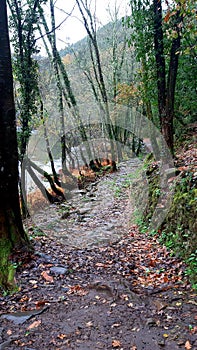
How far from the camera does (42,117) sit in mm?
11203

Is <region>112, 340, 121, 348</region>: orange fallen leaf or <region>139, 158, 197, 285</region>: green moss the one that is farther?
<region>139, 158, 197, 285</region>: green moss

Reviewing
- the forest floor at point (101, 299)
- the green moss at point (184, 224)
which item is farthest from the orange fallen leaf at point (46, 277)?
the green moss at point (184, 224)

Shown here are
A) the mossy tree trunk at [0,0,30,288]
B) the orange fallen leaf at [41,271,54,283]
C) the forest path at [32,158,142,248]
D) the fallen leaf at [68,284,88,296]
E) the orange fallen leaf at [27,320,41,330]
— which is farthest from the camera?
the forest path at [32,158,142,248]

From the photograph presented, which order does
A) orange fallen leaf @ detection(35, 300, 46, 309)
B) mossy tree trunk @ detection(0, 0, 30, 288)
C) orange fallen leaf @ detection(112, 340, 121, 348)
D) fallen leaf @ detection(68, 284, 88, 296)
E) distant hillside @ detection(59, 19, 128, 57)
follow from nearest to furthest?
orange fallen leaf @ detection(112, 340, 121, 348)
orange fallen leaf @ detection(35, 300, 46, 309)
fallen leaf @ detection(68, 284, 88, 296)
mossy tree trunk @ detection(0, 0, 30, 288)
distant hillside @ detection(59, 19, 128, 57)

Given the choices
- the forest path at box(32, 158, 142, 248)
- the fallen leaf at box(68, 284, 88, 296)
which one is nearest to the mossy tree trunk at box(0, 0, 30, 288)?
the fallen leaf at box(68, 284, 88, 296)

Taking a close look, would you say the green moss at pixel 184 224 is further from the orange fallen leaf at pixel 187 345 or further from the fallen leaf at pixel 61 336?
the fallen leaf at pixel 61 336

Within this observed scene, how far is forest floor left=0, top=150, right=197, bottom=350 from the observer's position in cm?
Result: 308

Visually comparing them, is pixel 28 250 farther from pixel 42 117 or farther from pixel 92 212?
pixel 42 117

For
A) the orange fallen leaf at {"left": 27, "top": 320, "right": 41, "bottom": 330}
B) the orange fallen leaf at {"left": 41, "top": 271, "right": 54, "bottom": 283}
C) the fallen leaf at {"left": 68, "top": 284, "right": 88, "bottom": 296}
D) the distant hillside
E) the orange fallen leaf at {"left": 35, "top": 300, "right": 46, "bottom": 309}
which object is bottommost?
the fallen leaf at {"left": 68, "top": 284, "right": 88, "bottom": 296}

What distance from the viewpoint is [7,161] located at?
15.7ft

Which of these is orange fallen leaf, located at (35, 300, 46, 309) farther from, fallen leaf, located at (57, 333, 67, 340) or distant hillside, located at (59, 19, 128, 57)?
distant hillside, located at (59, 19, 128, 57)

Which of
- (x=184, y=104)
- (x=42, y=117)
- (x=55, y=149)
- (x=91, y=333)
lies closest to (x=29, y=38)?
(x=42, y=117)

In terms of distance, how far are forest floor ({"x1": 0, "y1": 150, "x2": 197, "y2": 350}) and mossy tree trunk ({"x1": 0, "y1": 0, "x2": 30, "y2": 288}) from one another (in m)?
0.38

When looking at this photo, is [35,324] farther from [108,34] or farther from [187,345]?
[108,34]
